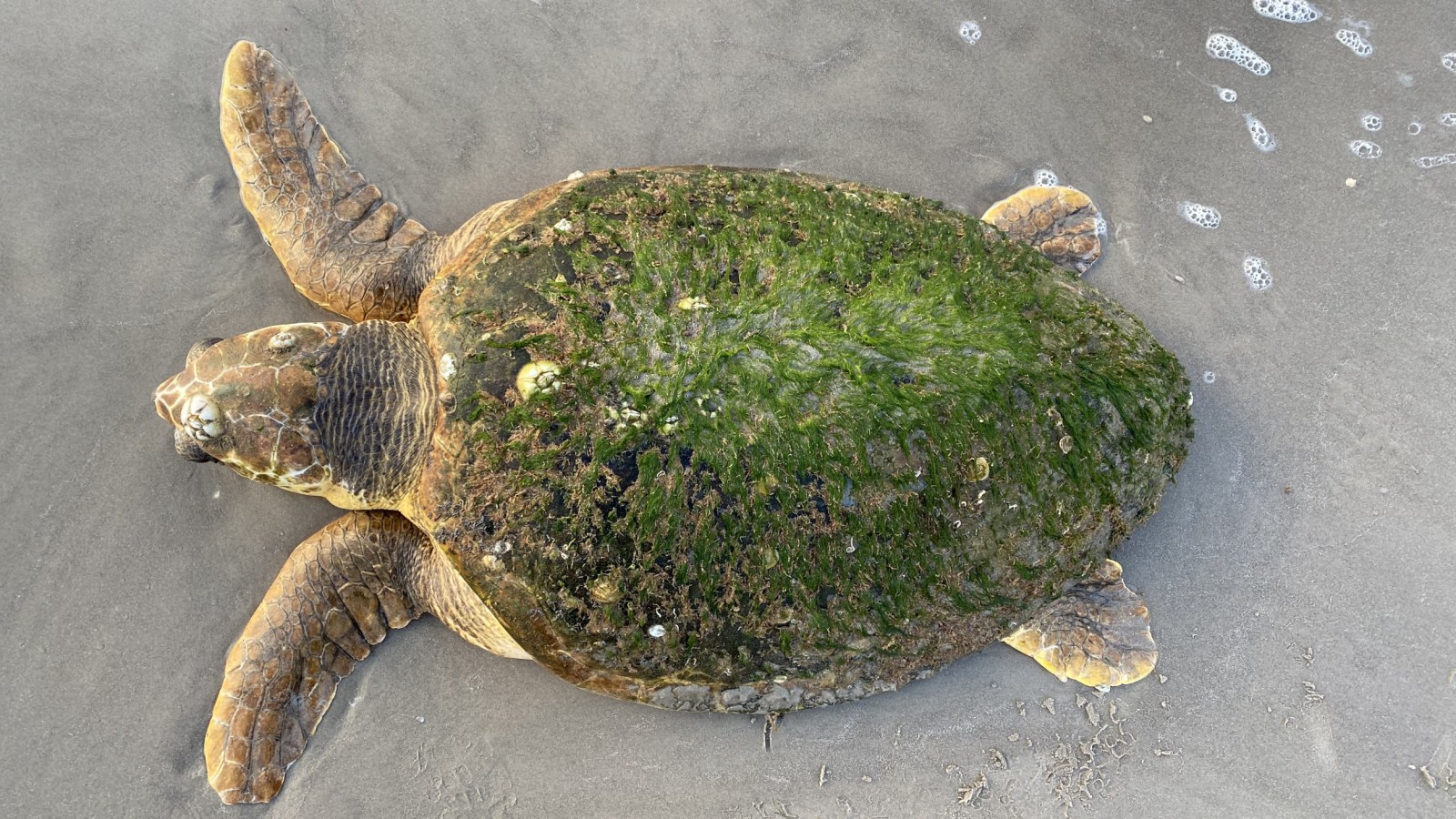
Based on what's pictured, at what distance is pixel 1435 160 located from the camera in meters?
3.60

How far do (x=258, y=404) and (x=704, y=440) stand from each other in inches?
59.1

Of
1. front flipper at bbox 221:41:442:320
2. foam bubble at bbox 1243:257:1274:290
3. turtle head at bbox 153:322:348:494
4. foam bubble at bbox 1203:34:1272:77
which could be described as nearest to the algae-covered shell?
turtle head at bbox 153:322:348:494

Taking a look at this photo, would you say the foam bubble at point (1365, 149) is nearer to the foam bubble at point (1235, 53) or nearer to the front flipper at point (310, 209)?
the foam bubble at point (1235, 53)

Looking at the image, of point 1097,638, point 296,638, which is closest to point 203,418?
point 296,638

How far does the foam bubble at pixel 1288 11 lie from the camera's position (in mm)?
3674

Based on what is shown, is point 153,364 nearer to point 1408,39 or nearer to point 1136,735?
point 1136,735

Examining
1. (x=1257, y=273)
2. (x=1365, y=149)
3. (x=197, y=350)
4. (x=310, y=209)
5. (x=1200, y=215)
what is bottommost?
(x=1257, y=273)

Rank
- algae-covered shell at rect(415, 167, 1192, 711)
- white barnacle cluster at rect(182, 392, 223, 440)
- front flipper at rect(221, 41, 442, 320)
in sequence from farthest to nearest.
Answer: front flipper at rect(221, 41, 442, 320) → white barnacle cluster at rect(182, 392, 223, 440) → algae-covered shell at rect(415, 167, 1192, 711)

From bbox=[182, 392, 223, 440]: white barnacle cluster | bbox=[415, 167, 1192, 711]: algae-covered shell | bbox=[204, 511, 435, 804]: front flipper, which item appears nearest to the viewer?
bbox=[415, 167, 1192, 711]: algae-covered shell

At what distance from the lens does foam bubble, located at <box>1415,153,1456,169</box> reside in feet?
11.8

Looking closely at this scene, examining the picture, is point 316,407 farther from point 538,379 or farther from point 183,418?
point 538,379

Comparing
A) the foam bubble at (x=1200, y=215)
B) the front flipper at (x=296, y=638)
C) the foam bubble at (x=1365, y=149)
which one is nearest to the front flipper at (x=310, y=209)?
the front flipper at (x=296, y=638)

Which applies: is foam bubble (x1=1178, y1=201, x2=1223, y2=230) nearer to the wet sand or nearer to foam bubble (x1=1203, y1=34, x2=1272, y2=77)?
the wet sand

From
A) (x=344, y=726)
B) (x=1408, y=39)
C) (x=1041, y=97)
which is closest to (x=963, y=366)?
(x=1041, y=97)
